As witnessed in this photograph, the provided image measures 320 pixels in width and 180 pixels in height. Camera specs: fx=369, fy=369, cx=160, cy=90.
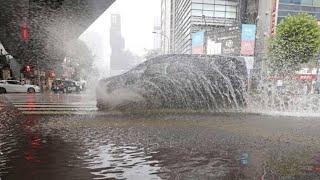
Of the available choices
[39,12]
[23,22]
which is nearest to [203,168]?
[39,12]

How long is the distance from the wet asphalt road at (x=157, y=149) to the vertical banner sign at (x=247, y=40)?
34956 mm

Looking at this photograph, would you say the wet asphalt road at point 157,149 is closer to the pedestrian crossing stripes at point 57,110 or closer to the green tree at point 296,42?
the pedestrian crossing stripes at point 57,110

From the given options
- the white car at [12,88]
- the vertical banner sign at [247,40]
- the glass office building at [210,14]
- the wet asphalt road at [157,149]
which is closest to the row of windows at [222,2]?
the glass office building at [210,14]

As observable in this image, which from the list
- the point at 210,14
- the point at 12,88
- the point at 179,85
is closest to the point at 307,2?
the point at 210,14

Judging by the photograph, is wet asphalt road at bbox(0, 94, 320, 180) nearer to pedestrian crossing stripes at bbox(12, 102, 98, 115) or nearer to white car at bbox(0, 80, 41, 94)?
pedestrian crossing stripes at bbox(12, 102, 98, 115)

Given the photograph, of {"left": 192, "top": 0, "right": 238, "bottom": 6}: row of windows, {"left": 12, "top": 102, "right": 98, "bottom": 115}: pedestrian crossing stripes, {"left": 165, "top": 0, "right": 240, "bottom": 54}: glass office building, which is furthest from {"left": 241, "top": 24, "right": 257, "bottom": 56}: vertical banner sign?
{"left": 12, "top": 102, "right": 98, "bottom": 115}: pedestrian crossing stripes

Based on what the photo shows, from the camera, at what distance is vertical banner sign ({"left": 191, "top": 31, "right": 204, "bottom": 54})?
168 ft

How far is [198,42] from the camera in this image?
173 ft

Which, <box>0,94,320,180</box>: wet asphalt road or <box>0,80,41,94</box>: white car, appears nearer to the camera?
<box>0,94,320,180</box>: wet asphalt road

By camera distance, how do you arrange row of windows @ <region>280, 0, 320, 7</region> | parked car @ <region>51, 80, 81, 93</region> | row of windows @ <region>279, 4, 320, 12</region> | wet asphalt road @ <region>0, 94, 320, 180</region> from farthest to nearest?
1. row of windows @ <region>280, 0, 320, 7</region>
2. row of windows @ <region>279, 4, 320, 12</region>
3. parked car @ <region>51, 80, 81, 93</region>
4. wet asphalt road @ <region>0, 94, 320, 180</region>

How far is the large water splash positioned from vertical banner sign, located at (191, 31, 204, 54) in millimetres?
39703

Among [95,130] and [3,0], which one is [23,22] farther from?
[95,130]

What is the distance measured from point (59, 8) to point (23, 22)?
730 centimetres

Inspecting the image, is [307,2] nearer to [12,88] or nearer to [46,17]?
[46,17]
